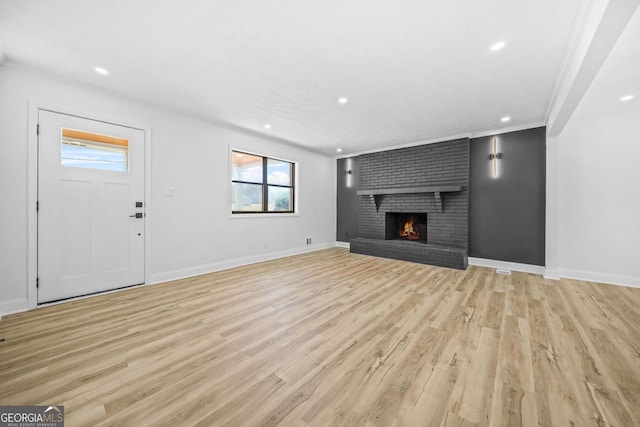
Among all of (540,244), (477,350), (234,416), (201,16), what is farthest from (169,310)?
(540,244)

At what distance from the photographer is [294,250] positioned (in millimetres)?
5816

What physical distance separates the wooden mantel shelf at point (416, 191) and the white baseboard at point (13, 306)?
5.64 metres

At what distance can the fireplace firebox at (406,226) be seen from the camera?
5777mm

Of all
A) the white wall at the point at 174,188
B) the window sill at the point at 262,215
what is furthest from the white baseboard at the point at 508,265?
the window sill at the point at 262,215

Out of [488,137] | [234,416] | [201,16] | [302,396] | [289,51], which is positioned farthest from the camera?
[488,137]

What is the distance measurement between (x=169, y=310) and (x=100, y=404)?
1.35 meters

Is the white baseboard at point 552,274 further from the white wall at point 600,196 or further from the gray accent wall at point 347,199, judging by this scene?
the gray accent wall at point 347,199

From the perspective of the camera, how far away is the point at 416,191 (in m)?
5.20

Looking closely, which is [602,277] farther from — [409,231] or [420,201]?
[409,231]

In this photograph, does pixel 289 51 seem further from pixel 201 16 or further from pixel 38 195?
pixel 38 195

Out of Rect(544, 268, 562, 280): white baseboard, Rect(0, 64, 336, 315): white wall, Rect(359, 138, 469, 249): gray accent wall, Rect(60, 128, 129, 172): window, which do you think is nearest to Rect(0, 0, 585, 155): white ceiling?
Rect(0, 64, 336, 315): white wall

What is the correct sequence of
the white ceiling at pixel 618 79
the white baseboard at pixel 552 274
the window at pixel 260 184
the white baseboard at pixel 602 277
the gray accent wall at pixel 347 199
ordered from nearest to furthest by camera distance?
the white ceiling at pixel 618 79, the white baseboard at pixel 602 277, the white baseboard at pixel 552 274, the window at pixel 260 184, the gray accent wall at pixel 347 199

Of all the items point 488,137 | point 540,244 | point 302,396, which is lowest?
point 302,396

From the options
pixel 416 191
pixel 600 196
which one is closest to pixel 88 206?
pixel 416 191
